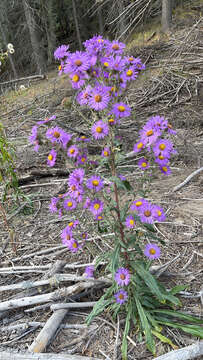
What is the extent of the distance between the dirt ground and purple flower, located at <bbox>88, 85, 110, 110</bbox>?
447 millimetres

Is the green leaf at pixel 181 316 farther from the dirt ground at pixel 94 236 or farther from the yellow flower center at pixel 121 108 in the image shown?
the yellow flower center at pixel 121 108

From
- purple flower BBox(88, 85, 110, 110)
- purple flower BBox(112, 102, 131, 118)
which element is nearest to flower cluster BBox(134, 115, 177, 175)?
purple flower BBox(112, 102, 131, 118)

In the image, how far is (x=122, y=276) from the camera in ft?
5.32

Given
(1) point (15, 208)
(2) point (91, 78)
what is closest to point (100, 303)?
(2) point (91, 78)

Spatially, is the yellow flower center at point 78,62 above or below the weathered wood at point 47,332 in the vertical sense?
above

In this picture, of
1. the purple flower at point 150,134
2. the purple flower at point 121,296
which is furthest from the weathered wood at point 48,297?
the purple flower at point 150,134

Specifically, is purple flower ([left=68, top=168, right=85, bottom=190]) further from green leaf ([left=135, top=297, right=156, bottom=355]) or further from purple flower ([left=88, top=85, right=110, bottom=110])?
green leaf ([left=135, top=297, right=156, bottom=355])

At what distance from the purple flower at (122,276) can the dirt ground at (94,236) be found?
0.30 m

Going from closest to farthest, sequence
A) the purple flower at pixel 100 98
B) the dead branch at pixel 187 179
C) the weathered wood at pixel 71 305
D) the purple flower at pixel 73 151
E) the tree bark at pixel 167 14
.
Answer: the purple flower at pixel 100 98 → the purple flower at pixel 73 151 → the weathered wood at pixel 71 305 → the dead branch at pixel 187 179 → the tree bark at pixel 167 14

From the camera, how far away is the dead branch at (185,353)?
1.51 m

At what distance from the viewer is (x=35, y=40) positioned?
12.8m

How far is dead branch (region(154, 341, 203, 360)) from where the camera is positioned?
1506 millimetres

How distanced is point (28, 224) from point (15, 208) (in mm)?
338

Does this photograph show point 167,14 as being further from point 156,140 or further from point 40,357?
point 40,357
